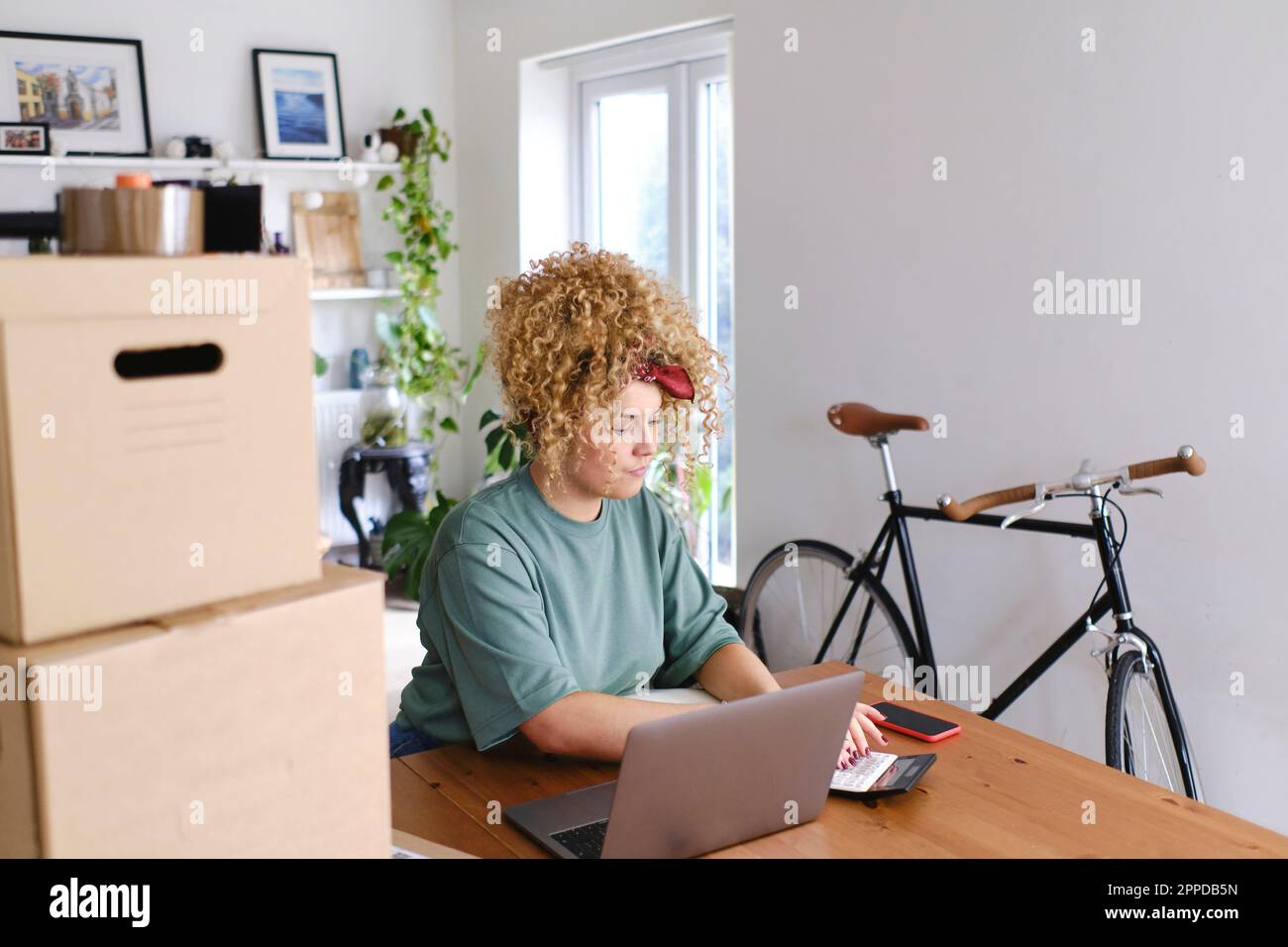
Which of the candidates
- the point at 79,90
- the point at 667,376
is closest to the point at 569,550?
the point at 667,376

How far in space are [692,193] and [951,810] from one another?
324 cm

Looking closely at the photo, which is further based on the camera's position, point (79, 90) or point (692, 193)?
point (79, 90)

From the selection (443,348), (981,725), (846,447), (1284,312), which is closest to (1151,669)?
(1284,312)

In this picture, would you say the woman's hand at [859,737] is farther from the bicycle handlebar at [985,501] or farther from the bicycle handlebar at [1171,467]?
the bicycle handlebar at [1171,467]

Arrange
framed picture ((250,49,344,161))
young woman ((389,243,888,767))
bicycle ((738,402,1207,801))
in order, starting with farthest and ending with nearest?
framed picture ((250,49,344,161))
bicycle ((738,402,1207,801))
young woman ((389,243,888,767))

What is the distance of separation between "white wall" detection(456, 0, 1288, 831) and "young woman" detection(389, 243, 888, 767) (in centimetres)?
128

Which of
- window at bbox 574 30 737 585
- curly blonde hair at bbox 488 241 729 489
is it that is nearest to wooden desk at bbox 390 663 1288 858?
curly blonde hair at bbox 488 241 729 489

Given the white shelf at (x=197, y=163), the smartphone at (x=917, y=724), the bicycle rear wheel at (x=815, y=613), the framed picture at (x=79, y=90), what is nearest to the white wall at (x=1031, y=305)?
the bicycle rear wheel at (x=815, y=613)

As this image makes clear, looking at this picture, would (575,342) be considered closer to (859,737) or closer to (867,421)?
(859,737)

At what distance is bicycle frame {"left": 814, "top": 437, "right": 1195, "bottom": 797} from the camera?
2541mm

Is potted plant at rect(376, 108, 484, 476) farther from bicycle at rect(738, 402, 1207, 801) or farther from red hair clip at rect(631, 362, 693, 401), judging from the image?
red hair clip at rect(631, 362, 693, 401)

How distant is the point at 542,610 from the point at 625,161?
333cm

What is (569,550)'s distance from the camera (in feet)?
6.15
